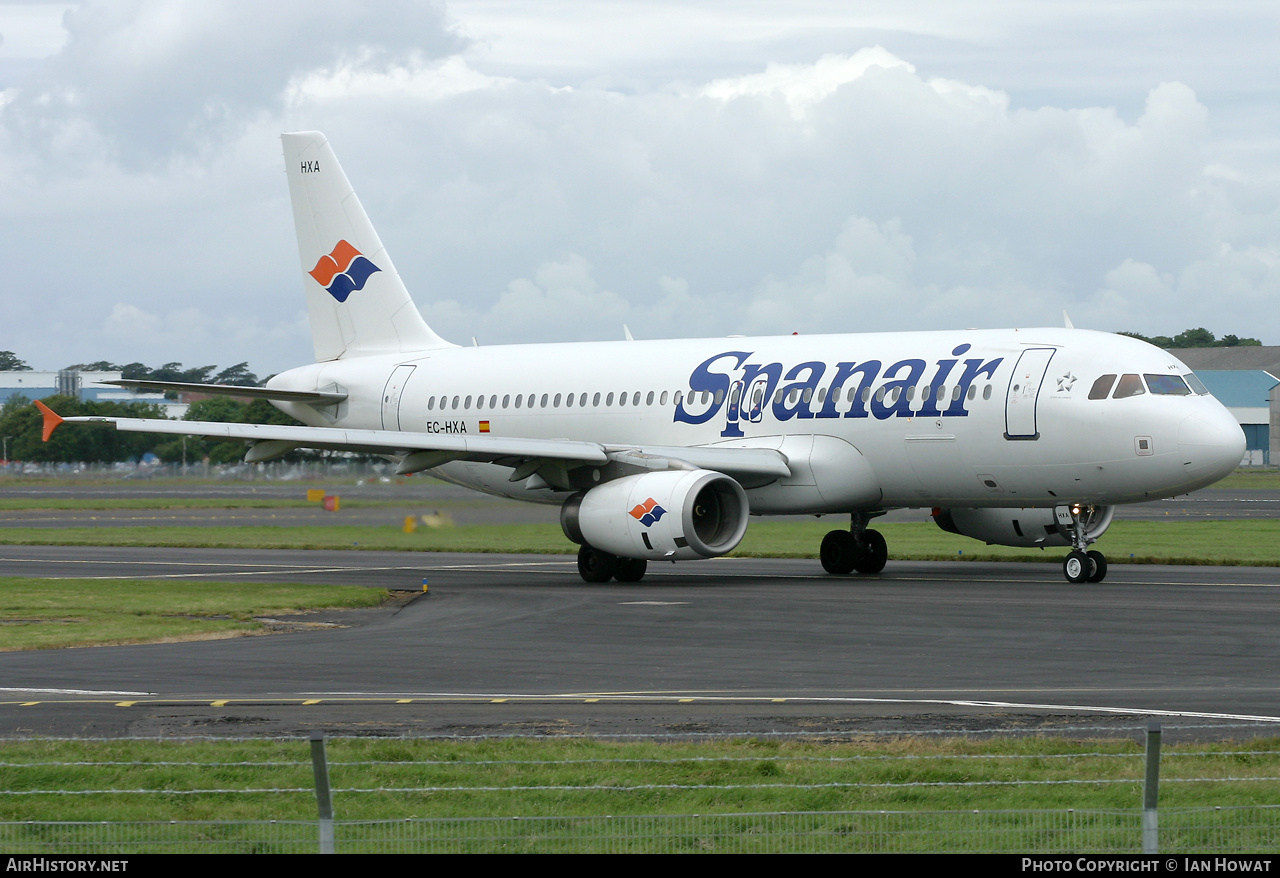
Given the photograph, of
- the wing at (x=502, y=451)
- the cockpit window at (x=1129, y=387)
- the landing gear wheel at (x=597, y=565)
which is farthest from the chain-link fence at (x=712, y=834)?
the landing gear wheel at (x=597, y=565)

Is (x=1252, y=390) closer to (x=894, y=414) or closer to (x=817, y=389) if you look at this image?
(x=817, y=389)

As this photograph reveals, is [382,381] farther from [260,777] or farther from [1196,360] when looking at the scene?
[1196,360]

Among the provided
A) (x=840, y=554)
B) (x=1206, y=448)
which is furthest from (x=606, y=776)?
(x=840, y=554)

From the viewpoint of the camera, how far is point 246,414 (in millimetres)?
54125

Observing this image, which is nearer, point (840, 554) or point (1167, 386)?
point (1167, 386)

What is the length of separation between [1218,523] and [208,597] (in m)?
33.7

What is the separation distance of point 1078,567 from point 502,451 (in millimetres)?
10528

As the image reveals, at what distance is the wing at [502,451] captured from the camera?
99.8ft

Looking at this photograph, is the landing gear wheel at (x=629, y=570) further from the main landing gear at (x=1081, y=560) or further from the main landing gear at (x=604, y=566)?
the main landing gear at (x=1081, y=560)

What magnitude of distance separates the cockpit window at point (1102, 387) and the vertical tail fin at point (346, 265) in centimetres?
1783

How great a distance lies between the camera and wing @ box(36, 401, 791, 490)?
99.8 feet

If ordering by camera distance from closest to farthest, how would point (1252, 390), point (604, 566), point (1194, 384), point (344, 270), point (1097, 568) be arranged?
point (1194, 384), point (1097, 568), point (604, 566), point (344, 270), point (1252, 390)

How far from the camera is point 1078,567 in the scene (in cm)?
2892

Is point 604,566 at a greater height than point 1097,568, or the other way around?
point 604,566
